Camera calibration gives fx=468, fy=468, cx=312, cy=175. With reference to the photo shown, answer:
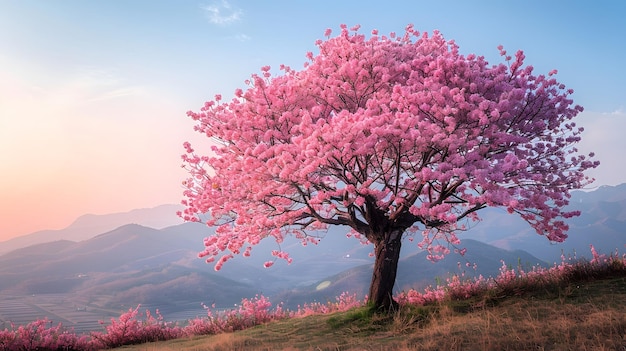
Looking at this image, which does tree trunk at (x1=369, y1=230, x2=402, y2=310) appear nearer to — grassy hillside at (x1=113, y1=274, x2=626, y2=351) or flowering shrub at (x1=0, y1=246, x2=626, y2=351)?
grassy hillside at (x1=113, y1=274, x2=626, y2=351)

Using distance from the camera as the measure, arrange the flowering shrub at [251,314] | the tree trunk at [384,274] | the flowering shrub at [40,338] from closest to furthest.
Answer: the tree trunk at [384,274]
the flowering shrub at [251,314]
the flowering shrub at [40,338]

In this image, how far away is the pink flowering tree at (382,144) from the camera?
38.4ft

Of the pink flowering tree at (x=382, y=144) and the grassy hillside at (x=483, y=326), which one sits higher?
the pink flowering tree at (x=382, y=144)

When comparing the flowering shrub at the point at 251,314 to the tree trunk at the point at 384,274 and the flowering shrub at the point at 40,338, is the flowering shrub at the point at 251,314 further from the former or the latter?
the tree trunk at the point at 384,274

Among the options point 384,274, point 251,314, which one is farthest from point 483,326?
point 251,314

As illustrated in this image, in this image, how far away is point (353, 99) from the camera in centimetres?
1430

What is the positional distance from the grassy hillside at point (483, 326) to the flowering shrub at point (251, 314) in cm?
61

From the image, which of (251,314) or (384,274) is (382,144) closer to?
(384,274)

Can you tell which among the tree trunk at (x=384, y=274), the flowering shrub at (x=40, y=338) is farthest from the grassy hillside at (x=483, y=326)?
the flowering shrub at (x=40, y=338)

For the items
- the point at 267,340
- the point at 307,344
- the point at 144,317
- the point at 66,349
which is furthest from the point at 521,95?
the point at 66,349

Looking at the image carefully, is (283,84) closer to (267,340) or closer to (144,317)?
(267,340)

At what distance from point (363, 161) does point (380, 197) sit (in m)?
1.76

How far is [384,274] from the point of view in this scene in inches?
594

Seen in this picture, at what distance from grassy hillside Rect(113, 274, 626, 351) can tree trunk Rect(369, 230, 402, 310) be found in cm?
58
